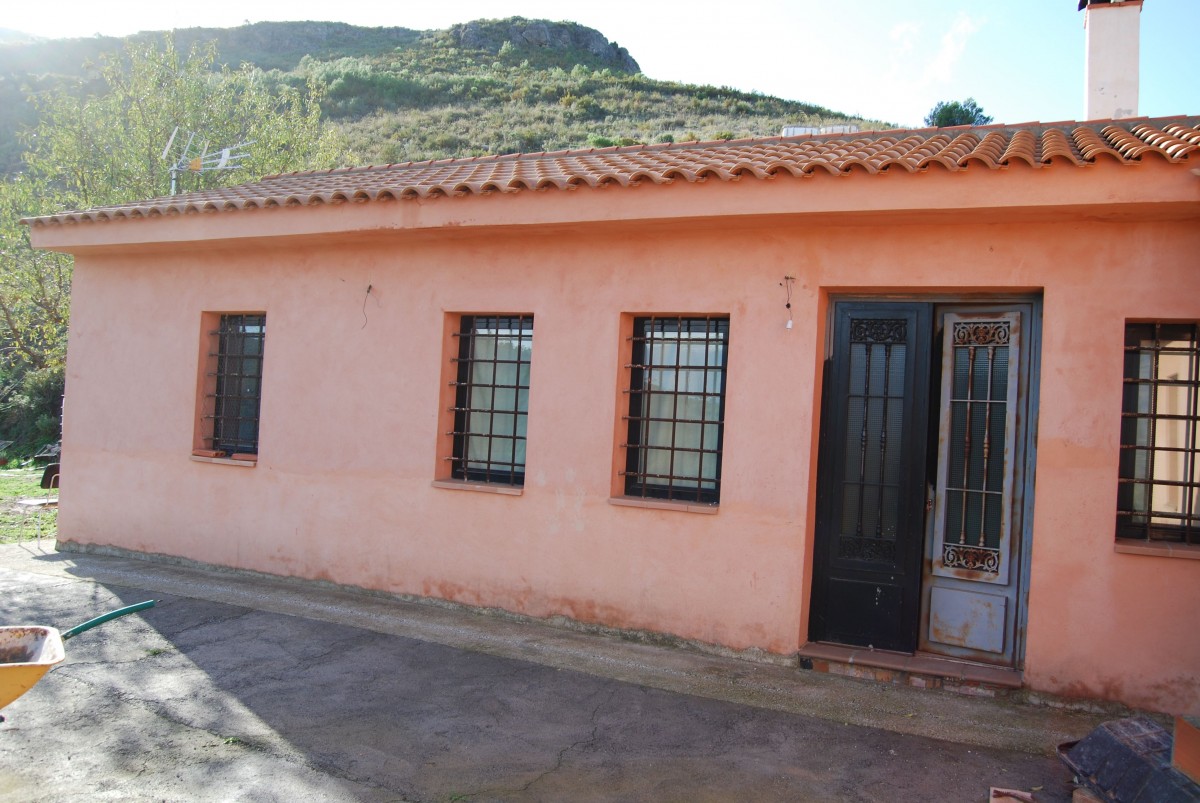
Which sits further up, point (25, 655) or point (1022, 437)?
point (1022, 437)

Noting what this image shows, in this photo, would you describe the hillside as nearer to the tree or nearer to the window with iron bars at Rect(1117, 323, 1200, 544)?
the tree

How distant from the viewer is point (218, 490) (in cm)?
830

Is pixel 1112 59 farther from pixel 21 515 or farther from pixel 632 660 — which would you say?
pixel 21 515

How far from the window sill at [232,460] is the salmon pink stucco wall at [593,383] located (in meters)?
0.07

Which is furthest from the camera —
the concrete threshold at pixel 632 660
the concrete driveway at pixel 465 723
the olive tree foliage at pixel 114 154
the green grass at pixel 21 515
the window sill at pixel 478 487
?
the olive tree foliage at pixel 114 154

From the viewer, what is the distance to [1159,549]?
510 cm

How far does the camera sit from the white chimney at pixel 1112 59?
7703mm

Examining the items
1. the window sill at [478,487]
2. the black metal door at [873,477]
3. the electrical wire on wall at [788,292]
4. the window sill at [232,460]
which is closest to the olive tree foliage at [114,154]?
the window sill at [232,460]

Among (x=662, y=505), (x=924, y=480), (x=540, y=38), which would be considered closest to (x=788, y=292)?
(x=924, y=480)

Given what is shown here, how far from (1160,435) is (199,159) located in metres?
17.5

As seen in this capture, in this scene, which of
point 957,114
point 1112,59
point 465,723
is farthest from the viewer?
point 957,114

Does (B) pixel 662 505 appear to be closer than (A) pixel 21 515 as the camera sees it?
Yes

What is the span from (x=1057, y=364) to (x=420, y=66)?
47.5 meters

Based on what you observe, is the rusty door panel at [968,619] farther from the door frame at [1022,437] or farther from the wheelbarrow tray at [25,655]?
the wheelbarrow tray at [25,655]
